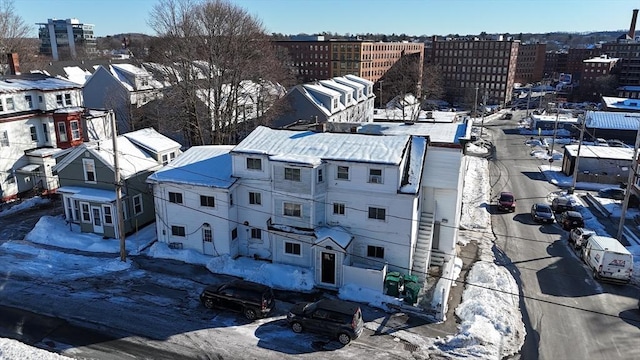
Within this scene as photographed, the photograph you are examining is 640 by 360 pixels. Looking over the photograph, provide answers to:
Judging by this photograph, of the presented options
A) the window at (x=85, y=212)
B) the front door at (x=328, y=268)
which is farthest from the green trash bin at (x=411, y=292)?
the window at (x=85, y=212)

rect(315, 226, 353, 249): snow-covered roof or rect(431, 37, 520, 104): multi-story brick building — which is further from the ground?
rect(431, 37, 520, 104): multi-story brick building

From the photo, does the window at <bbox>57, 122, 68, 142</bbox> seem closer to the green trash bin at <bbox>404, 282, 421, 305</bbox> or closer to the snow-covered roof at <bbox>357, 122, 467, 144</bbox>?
the snow-covered roof at <bbox>357, 122, 467, 144</bbox>

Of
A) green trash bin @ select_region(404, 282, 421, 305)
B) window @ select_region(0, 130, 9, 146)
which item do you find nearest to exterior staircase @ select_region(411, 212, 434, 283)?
green trash bin @ select_region(404, 282, 421, 305)

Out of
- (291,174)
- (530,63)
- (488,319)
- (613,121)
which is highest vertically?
(530,63)

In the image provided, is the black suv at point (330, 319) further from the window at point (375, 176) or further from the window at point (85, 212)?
the window at point (85, 212)

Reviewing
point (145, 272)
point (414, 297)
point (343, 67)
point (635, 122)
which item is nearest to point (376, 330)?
point (414, 297)

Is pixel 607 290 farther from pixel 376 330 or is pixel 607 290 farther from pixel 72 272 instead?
pixel 72 272

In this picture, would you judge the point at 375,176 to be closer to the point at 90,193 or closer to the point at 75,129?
the point at 90,193

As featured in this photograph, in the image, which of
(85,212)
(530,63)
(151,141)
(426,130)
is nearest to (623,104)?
(530,63)
